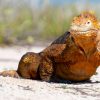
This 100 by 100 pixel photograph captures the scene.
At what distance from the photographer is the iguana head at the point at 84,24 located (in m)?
6.78

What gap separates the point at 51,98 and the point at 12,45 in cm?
1096

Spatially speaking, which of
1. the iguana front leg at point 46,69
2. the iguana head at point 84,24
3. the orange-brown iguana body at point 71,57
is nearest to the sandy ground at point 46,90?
the orange-brown iguana body at point 71,57

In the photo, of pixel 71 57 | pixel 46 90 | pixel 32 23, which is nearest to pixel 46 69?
pixel 71 57

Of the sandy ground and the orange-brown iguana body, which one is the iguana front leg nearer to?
the orange-brown iguana body

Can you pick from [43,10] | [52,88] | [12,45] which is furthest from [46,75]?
[43,10]

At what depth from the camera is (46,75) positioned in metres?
7.68

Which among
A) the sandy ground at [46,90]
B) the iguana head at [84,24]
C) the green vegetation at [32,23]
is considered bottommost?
the sandy ground at [46,90]

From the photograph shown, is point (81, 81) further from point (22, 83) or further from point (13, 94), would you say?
point (13, 94)

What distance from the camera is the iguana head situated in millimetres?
6781

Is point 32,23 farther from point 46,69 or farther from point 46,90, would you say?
point 46,90

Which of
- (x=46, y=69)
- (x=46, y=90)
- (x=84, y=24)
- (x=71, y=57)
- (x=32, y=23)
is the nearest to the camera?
(x=46, y=90)

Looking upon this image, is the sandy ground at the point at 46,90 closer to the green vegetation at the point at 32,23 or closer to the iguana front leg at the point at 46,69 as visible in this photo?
the iguana front leg at the point at 46,69

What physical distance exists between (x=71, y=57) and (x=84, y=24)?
69cm

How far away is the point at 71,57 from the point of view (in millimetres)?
7336
